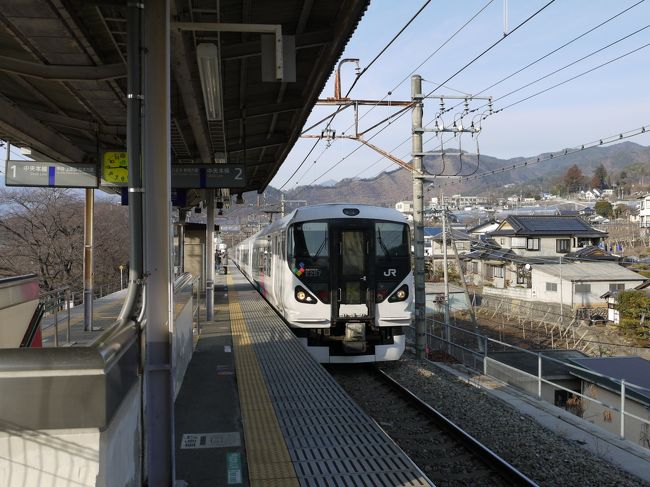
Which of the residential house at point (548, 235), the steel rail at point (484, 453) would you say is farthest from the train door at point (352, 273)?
the residential house at point (548, 235)

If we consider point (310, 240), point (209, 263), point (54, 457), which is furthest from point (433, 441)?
point (209, 263)

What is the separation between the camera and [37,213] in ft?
82.8

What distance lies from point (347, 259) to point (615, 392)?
5.81 metres

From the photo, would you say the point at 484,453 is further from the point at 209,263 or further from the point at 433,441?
the point at 209,263

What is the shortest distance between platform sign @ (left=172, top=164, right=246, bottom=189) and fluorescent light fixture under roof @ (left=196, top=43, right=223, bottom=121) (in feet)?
3.17

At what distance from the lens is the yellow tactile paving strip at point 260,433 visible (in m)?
4.03

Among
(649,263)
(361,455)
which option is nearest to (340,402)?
(361,455)

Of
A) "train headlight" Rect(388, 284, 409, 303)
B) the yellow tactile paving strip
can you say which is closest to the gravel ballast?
"train headlight" Rect(388, 284, 409, 303)

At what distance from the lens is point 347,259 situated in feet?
32.3

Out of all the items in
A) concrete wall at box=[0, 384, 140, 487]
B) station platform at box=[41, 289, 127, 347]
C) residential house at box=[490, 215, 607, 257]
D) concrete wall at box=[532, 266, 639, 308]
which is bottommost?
concrete wall at box=[532, 266, 639, 308]

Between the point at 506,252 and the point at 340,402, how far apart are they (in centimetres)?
3304

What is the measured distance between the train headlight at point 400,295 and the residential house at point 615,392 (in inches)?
131

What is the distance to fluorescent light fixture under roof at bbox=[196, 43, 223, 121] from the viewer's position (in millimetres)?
4785

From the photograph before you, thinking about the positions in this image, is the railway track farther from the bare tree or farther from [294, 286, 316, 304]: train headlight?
the bare tree
